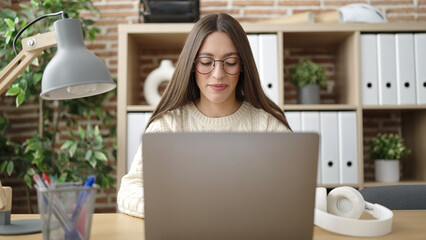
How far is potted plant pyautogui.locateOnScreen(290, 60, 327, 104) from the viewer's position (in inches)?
105

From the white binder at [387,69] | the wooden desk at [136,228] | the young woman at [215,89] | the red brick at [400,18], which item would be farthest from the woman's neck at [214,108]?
the red brick at [400,18]

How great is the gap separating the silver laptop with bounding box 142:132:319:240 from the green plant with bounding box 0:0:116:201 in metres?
1.86

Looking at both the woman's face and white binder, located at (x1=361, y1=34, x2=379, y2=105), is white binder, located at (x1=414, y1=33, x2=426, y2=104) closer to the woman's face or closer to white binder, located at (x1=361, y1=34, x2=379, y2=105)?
white binder, located at (x1=361, y1=34, x2=379, y2=105)

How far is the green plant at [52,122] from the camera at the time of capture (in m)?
2.55

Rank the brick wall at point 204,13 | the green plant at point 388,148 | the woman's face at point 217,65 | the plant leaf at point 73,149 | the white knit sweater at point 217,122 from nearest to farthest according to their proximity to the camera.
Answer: the woman's face at point 217,65 → the white knit sweater at point 217,122 → the plant leaf at point 73,149 → the green plant at point 388,148 → the brick wall at point 204,13

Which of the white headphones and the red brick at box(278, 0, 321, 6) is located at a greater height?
the red brick at box(278, 0, 321, 6)

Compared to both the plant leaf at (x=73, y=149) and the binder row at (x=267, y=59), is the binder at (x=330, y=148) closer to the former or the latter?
the binder row at (x=267, y=59)

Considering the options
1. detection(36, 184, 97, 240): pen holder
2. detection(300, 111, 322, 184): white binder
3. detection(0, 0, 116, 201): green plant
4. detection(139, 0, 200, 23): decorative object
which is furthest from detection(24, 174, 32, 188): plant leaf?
detection(36, 184, 97, 240): pen holder

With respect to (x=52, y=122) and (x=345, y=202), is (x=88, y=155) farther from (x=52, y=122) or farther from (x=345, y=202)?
(x=345, y=202)

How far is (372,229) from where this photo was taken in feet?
3.17

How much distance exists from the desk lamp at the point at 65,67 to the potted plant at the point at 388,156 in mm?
2112

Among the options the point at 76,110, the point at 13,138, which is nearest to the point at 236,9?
the point at 76,110

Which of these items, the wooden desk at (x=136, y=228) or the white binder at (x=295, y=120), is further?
the white binder at (x=295, y=120)

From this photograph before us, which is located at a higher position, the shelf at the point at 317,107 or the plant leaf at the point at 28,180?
the shelf at the point at 317,107
